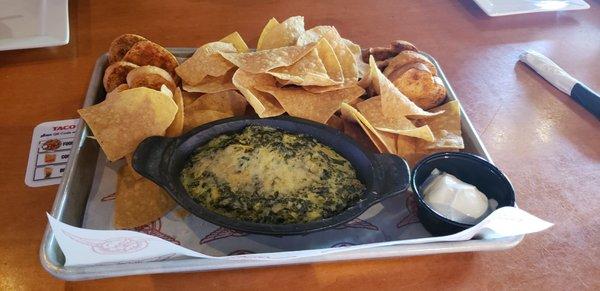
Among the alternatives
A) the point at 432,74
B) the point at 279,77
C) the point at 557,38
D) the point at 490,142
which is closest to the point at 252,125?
the point at 279,77

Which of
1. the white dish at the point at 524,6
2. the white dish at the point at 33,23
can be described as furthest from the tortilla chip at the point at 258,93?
the white dish at the point at 524,6

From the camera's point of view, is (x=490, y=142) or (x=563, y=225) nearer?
(x=563, y=225)

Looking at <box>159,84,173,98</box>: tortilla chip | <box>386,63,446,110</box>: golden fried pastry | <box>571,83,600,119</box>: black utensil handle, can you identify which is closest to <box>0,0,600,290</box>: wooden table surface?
<box>571,83,600,119</box>: black utensil handle

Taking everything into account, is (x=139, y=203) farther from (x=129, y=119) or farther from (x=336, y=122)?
Answer: (x=336, y=122)

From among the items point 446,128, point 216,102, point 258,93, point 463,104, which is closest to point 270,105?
point 258,93

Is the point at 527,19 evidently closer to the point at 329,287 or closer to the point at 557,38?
the point at 557,38

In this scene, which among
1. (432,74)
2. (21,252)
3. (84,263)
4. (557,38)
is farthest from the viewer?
(557,38)
